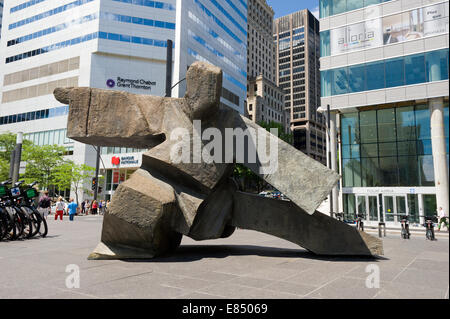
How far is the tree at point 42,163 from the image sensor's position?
125 feet

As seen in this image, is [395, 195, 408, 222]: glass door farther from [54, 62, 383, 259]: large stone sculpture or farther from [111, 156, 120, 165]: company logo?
[111, 156, 120, 165]: company logo

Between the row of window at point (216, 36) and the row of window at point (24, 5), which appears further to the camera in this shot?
the row of window at point (24, 5)

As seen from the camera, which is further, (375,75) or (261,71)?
(261,71)

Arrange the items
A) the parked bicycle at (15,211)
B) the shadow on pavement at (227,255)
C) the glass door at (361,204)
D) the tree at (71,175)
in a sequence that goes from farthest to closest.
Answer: the tree at (71,175) < the glass door at (361,204) < the parked bicycle at (15,211) < the shadow on pavement at (227,255)

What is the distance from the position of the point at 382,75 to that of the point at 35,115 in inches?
1684

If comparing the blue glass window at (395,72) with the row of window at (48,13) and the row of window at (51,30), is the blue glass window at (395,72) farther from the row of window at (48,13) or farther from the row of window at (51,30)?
the row of window at (48,13)

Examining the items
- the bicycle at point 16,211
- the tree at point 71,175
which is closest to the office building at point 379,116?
the bicycle at point 16,211

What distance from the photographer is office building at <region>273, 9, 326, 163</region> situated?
111188mm

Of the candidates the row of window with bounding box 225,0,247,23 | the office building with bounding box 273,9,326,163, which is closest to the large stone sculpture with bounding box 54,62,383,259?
the row of window with bounding box 225,0,247,23

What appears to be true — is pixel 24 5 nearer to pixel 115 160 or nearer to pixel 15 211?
pixel 115 160

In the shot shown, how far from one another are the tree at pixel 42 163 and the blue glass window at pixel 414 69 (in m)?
35.0

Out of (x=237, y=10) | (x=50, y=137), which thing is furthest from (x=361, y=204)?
(x=237, y=10)

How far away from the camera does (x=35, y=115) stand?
45656mm

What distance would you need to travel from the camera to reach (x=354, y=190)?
24062 millimetres
